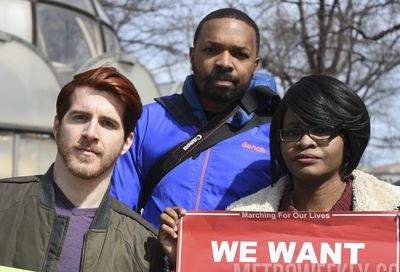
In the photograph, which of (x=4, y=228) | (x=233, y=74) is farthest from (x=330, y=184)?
(x=4, y=228)

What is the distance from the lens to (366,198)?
11.0 ft

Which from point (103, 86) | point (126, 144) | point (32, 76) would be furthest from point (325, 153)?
point (32, 76)

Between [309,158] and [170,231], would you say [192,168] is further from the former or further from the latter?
[309,158]

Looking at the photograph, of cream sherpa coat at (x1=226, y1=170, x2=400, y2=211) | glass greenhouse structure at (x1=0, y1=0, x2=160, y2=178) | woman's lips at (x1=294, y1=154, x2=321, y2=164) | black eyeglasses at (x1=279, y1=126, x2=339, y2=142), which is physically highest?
glass greenhouse structure at (x1=0, y1=0, x2=160, y2=178)

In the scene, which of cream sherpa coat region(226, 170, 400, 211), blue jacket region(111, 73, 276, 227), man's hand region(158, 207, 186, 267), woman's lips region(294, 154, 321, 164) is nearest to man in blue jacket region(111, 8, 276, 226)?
blue jacket region(111, 73, 276, 227)

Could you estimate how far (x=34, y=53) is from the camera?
11.6 m

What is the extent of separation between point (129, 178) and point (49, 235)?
89 cm

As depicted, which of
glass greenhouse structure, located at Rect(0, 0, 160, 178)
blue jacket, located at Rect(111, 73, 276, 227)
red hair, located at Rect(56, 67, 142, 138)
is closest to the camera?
red hair, located at Rect(56, 67, 142, 138)

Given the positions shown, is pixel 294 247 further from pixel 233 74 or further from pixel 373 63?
pixel 373 63

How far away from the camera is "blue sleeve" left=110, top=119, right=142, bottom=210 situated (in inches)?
153

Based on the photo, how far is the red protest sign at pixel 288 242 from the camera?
3.30 metres

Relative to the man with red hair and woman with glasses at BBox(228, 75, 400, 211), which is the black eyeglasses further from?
the man with red hair

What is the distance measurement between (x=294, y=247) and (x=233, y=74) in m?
1.01

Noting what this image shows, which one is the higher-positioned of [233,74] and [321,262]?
[233,74]
